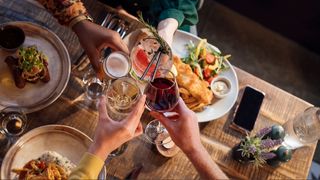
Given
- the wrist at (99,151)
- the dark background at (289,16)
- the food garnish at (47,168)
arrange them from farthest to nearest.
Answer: the dark background at (289,16)
the food garnish at (47,168)
the wrist at (99,151)

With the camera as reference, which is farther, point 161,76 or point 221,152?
point 221,152

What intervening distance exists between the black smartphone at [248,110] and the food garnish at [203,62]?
167 millimetres

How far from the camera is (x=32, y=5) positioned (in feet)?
5.86

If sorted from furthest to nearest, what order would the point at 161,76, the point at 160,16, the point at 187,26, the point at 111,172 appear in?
the point at 187,26, the point at 160,16, the point at 111,172, the point at 161,76

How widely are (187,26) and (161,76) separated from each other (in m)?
0.79

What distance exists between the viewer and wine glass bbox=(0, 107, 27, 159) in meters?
1.52

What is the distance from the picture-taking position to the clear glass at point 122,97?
145 cm

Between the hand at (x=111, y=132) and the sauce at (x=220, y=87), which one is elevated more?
the sauce at (x=220, y=87)

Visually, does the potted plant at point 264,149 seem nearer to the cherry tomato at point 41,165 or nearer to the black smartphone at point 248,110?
the black smartphone at point 248,110

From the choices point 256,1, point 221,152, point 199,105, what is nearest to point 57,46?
point 199,105

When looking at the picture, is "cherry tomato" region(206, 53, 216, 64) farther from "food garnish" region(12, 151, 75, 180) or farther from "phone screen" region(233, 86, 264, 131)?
"food garnish" region(12, 151, 75, 180)

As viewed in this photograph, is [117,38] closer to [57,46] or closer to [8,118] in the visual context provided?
[57,46]

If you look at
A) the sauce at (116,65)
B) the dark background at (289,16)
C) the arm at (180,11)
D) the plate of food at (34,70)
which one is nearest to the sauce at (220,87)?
the arm at (180,11)

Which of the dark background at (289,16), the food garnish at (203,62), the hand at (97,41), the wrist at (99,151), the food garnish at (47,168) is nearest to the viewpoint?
the wrist at (99,151)
